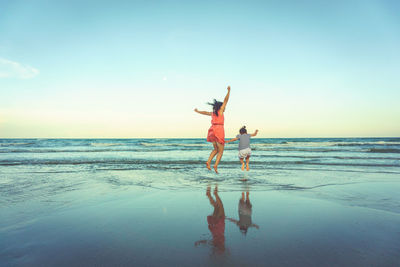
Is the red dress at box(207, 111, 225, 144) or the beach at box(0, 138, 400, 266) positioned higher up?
the red dress at box(207, 111, 225, 144)

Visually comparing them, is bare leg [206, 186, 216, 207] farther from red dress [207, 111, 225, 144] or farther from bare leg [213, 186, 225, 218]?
red dress [207, 111, 225, 144]

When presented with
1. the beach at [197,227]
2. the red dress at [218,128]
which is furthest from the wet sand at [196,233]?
A: the red dress at [218,128]

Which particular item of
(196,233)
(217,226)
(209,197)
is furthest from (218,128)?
(196,233)

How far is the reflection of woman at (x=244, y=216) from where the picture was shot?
3.23 m

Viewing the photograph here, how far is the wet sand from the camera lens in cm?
235

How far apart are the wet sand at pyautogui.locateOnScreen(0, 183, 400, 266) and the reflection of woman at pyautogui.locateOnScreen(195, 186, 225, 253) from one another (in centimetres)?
1

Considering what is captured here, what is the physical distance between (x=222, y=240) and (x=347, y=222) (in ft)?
6.56

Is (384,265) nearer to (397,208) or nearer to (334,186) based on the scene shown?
(397,208)

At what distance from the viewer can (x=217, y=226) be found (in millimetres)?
3221

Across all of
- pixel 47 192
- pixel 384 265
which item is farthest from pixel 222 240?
pixel 47 192

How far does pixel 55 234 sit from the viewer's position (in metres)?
2.98

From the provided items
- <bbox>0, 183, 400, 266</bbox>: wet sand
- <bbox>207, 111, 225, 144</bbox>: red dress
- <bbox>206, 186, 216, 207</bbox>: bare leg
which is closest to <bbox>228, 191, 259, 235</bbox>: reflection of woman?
<bbox>0, 183, 400, 266</bbox>: wet sand

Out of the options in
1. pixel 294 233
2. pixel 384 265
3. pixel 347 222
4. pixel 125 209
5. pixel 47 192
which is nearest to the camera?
pixel 384 265

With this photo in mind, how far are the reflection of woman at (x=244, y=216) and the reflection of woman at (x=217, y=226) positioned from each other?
0.74 feet
